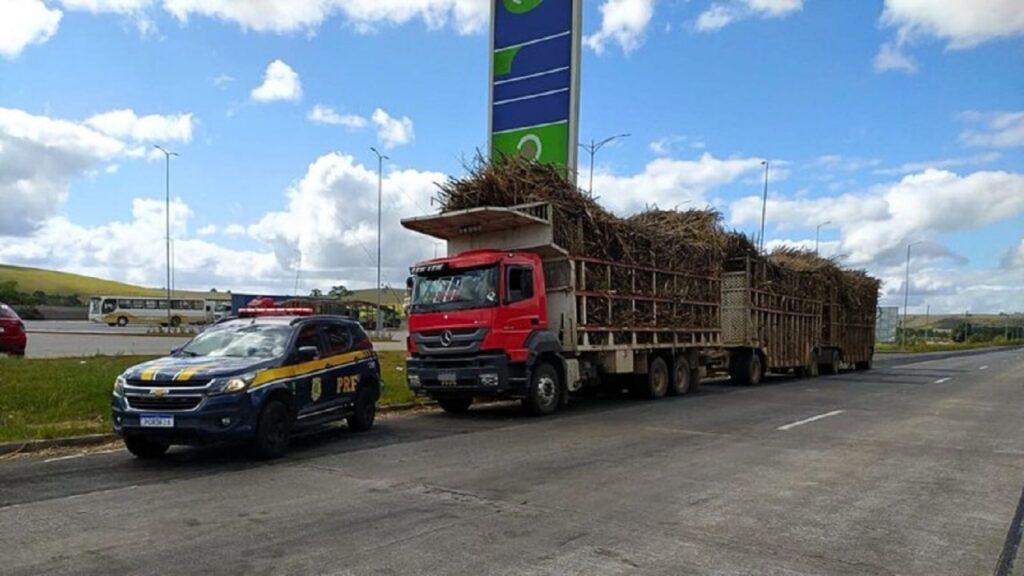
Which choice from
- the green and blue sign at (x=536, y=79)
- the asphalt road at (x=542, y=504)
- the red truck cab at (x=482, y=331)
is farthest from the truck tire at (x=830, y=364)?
the red truck cab at (x=482, y=331)

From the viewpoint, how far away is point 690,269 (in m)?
19.0

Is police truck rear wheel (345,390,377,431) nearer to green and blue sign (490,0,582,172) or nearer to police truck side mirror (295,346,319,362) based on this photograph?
police truck side mirror (295,346,319,362)

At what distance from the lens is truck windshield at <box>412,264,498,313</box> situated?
1343 centimetres

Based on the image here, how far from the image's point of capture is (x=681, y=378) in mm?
18906

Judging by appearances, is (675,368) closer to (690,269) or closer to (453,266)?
(690,269)

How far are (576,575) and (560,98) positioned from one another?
51.3 ft

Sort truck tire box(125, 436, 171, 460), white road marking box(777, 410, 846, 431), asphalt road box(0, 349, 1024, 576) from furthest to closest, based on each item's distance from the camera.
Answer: white road marking box(777, 410, 846, 431) → truck tire box(125, 436, 171, 460) → asphalt road box(0, 349, 1024, 576)

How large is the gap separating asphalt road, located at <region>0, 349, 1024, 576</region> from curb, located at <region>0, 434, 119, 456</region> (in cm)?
79

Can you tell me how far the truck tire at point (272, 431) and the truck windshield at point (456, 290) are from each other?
4.36 m

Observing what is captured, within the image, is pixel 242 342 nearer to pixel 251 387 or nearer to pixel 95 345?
pixel 251 387

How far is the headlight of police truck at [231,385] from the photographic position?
8.94 m

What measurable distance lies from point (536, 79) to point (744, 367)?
975cm

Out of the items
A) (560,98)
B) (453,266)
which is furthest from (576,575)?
(560,98)

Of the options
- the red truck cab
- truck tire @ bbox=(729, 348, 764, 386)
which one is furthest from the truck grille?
truck tire @ bbox=(729, 348, 764, 386)
